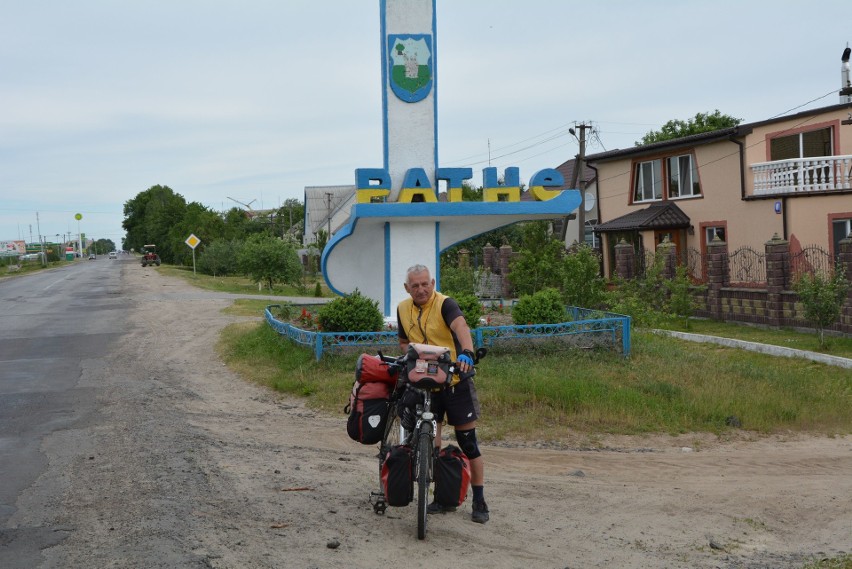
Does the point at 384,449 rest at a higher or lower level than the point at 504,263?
lower

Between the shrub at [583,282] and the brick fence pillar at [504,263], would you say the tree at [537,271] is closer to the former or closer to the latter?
the shrub at [583,282]

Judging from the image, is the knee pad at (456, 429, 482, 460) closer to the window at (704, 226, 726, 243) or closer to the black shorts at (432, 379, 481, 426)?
the black shorts at (432, 379, 481, 426)

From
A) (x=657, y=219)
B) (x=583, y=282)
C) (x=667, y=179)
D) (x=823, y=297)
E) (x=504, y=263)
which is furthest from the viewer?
(x=504, y=263)

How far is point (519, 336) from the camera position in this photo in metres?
13.2

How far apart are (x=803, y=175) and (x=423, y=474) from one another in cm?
2305

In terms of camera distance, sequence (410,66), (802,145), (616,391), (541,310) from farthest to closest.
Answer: (802,145)
(410,66)
(541,310)
(616,391)

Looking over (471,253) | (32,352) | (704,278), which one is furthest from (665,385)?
(471,253)

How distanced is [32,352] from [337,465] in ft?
34.2

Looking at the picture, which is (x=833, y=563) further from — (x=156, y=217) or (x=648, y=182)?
(x=156, y=217)

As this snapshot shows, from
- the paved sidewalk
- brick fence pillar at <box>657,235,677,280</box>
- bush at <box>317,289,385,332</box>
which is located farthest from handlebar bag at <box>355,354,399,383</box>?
brick fence pillar at <box>657,235,677,280</box>

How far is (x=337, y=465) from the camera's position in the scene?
25.6 feet

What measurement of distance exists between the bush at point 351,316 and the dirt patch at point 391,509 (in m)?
2.91

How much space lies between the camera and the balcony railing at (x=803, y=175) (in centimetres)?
2455

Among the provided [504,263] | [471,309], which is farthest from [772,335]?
[504,263]
